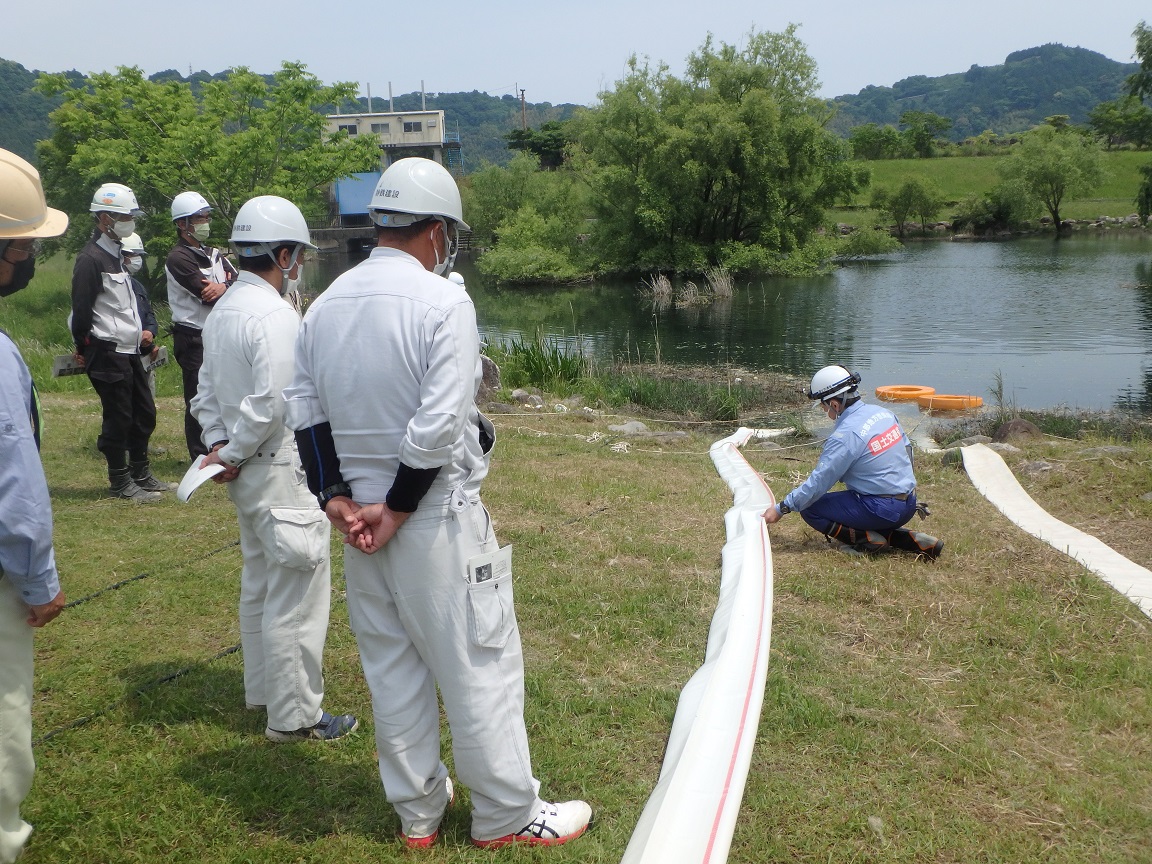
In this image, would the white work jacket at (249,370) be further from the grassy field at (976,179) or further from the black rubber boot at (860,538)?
the grassy field at (976,179)

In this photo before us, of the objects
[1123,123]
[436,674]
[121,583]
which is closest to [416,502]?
[436,674]

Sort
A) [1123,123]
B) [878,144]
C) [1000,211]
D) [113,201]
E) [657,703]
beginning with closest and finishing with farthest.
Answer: [657,703], [113,201], [1000,211], [1123,123], [878,144]

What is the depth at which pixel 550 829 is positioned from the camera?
9.75 feet

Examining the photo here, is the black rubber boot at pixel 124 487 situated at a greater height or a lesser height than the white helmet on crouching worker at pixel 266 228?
lesser

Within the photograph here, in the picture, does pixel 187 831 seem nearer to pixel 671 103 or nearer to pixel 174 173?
pixel 174 173

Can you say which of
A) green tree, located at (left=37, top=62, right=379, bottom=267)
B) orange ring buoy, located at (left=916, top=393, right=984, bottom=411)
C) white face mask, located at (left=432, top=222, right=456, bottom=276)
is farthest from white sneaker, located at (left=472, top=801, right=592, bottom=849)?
green tree, located at (left=37, top=62, right=379, bottom=267)

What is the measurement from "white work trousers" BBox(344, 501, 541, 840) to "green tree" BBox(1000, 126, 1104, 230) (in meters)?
63.5

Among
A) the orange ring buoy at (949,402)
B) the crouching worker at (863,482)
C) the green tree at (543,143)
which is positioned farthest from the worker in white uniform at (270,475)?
the green tree at (543,143)

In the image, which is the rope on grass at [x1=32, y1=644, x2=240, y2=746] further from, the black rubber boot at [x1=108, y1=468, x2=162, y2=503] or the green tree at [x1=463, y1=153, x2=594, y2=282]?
the green tree at [x1=463, y1=153, x2=594, y2=282]

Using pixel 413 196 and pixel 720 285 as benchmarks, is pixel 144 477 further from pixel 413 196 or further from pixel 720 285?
pixel 720 285

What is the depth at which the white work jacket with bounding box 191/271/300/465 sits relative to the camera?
351 cm

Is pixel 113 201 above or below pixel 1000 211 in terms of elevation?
below

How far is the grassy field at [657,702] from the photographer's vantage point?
3.13m

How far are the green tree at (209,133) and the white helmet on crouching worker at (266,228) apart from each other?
1891 centimetres
